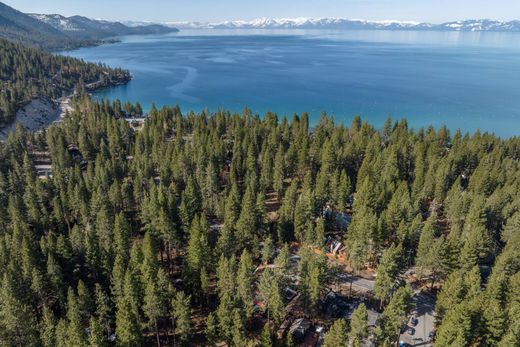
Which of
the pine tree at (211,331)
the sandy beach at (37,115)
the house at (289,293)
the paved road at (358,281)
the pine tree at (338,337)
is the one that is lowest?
the paved road at (358,281)

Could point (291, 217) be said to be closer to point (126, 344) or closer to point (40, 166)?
point (126, 344)

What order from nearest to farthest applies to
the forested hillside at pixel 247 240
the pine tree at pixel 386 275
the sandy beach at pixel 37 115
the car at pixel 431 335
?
the forested hillside at pixel 247 240
the car at pixel 431 335
the pine tree at pixel 386 275
the sandy beach at pixel 37 115

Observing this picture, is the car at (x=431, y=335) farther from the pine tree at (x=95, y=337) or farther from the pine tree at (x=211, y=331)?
the pine tree at (x=95, y=337)

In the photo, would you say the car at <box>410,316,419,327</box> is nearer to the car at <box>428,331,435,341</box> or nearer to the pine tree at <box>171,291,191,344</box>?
the car at <box>428,331,435,341</box>

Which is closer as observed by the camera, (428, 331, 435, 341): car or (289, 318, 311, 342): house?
(428, 331, 435, 341): car

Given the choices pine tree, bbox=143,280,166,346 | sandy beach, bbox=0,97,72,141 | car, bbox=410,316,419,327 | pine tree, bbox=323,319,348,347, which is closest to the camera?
pine tree, bbox=323,319,348,347

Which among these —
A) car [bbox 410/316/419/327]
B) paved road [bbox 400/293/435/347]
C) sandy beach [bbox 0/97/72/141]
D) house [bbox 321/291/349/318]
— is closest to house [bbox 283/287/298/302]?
house [bbox 321/291/349/318]

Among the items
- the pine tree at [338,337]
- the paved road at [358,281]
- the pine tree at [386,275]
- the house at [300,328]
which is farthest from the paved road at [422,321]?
the house at [300,328]
